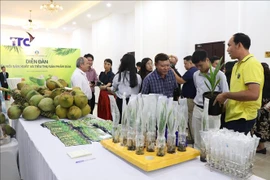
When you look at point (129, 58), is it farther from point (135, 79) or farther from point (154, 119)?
point (154, 119)

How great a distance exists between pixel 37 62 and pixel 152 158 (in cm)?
850

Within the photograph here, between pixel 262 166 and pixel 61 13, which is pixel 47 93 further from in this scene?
pixel 61 13

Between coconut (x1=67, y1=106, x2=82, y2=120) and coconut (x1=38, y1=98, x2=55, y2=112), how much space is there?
17cm

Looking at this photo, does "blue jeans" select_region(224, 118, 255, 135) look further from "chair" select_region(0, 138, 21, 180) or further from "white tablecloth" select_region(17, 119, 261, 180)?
"chair" select_region(0, 138, 21, 180)

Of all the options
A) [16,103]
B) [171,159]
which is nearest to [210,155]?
[171,159]

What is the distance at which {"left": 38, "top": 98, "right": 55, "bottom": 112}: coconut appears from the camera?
1.94 m

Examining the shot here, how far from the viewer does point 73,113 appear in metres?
1.90

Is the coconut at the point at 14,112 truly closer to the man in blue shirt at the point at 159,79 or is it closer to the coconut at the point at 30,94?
the coconut at the point at 30,94

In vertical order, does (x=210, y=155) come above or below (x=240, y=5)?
below

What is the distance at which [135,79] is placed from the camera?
2955mm

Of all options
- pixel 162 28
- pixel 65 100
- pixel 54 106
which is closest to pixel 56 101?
pixel 54 106

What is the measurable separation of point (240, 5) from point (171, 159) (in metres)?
4.33

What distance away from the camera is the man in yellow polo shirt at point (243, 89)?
1604 mm

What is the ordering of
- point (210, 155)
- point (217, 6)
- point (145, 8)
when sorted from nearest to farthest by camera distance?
point (210, 155) → point (217, 6) → point (145, 8)
